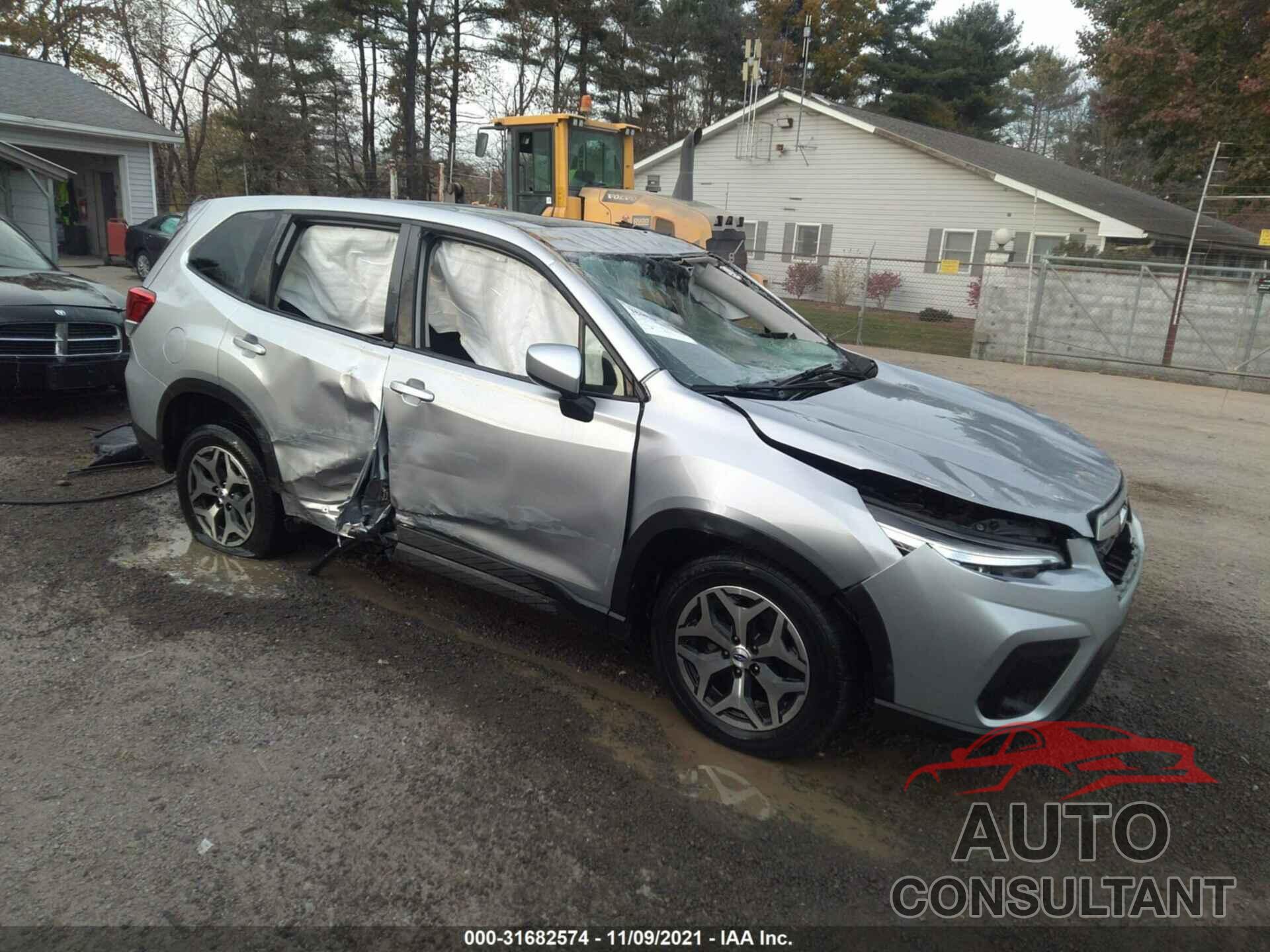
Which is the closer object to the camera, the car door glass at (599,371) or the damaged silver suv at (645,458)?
the damaged silver suv at (645,458)

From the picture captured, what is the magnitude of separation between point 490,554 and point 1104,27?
1262 inches

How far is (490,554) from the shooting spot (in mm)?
3443

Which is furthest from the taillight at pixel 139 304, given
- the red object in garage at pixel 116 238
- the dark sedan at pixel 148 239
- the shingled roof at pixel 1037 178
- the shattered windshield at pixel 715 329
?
the shingled roof at pixel 1037 178

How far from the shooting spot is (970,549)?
102 inches

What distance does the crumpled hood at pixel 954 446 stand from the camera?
2.74 meters

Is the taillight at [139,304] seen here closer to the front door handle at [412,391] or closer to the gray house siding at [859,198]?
the front door handle at [412,391]

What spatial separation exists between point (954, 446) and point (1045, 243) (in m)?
23.3

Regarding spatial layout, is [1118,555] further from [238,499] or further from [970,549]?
[238,499]

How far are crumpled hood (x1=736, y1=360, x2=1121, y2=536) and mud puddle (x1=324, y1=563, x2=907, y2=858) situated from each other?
3.56ft

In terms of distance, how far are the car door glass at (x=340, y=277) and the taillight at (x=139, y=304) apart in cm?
87

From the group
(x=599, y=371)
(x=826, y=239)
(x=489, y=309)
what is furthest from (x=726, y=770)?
(x=826, y=239)

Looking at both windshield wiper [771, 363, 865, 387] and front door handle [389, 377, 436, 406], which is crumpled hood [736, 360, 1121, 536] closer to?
windshield wiper [771, 363, 865, 387]

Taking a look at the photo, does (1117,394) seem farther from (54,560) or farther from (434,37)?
(434,37)

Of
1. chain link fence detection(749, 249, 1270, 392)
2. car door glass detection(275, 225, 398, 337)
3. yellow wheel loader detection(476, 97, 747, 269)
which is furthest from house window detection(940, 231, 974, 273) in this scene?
car door glass detection(275, 225, 398, 337)
